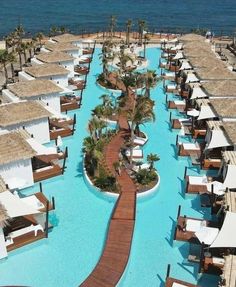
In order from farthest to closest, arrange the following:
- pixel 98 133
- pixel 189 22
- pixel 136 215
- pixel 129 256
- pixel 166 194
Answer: pixel 189 22 < pixel 98 133 < pixel 166 194 < pixel 136 215 < pixel 129 256

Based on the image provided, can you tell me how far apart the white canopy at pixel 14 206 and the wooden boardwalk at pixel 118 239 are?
4.35m

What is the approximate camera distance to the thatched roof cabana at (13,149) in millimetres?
23531

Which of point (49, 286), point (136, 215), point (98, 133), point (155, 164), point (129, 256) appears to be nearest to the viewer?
point (49, 286)

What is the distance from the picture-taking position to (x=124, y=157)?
28609mm

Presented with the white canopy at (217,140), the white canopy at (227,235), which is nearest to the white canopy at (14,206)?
the white canopy at (227,235)

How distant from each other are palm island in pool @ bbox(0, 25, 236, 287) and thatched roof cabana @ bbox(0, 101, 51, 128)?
1.39 meters

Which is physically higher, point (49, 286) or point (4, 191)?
point (4, 191)

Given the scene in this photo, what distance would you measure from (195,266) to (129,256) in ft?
10.9

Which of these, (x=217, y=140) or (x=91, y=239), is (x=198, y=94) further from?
(x=91, y=239)

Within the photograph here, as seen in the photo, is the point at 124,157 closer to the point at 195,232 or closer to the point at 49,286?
the point at 195,232

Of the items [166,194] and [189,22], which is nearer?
[166,194]


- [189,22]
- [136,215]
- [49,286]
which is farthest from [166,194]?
[189,22]

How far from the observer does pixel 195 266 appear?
63.3ft

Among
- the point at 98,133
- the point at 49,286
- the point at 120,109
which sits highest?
the point at 120,109
